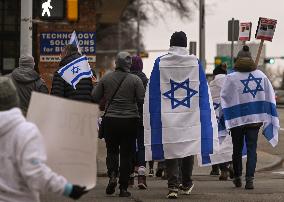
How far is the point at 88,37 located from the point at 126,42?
243 feet

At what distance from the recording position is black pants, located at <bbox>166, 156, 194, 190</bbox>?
33.5 ft

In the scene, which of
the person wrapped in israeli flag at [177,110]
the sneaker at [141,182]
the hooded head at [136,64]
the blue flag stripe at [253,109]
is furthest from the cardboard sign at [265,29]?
the person wrapped in israeli flag at [177,110]

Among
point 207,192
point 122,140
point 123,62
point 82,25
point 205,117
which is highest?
point 82,25

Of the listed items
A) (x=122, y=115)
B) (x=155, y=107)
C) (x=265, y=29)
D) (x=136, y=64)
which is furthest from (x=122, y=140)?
(x=265, y=29)

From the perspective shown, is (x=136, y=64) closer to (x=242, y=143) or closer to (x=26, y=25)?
(x=242, y=143)

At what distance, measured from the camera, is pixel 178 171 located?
10.5m

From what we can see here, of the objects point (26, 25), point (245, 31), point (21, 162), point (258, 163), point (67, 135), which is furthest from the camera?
point (245, 31)

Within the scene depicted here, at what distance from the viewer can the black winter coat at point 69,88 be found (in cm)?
1128

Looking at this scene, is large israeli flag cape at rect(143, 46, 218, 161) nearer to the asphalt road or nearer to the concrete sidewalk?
the asphalt road

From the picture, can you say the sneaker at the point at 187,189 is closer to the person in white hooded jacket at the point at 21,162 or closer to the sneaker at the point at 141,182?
the sneaker at the point at 141,182

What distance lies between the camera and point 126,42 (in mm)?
92125

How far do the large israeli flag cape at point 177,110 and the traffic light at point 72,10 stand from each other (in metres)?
3.62

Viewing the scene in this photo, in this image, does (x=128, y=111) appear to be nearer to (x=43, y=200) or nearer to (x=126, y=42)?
(x=43, y=200)

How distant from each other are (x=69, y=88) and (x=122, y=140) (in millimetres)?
1382
